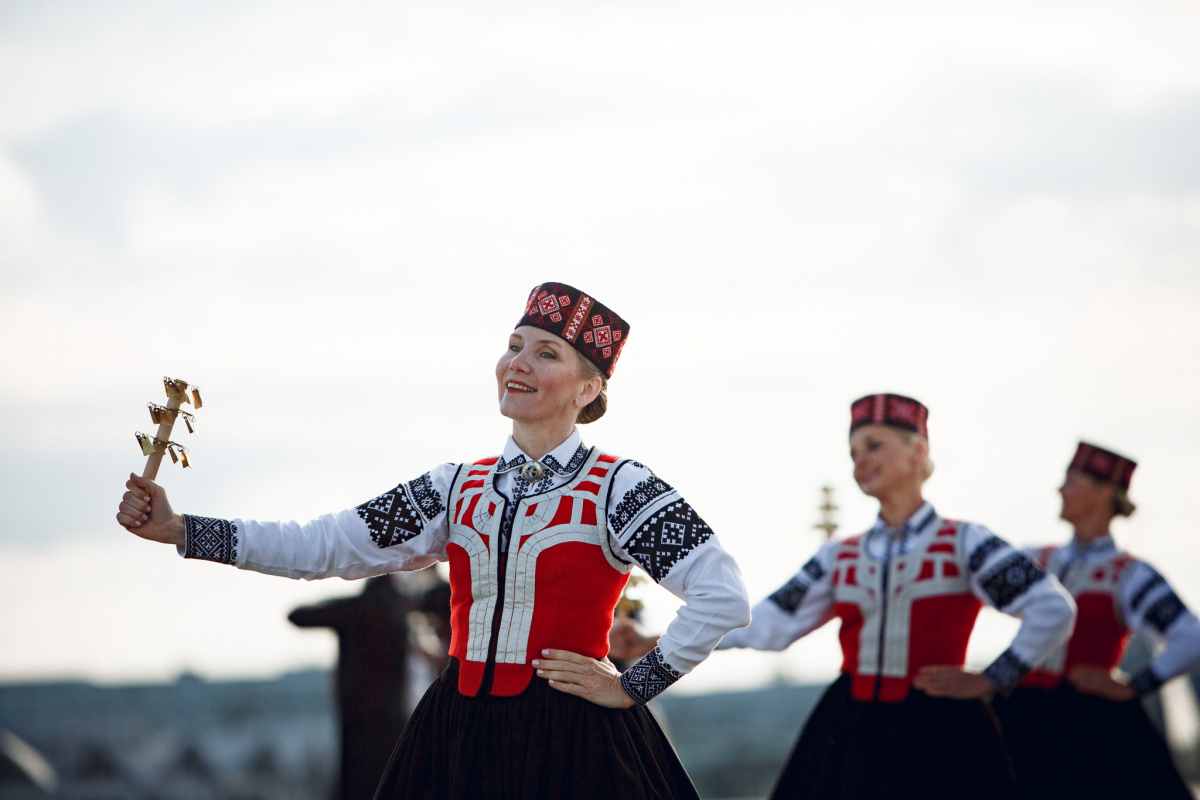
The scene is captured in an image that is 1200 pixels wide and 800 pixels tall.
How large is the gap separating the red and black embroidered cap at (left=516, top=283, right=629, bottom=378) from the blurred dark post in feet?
7.60

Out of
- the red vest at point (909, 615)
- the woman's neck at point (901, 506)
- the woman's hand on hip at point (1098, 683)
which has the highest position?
the woman's neck at point (901, 506)

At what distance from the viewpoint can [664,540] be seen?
4043 mm

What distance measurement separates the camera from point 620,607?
5031 mm

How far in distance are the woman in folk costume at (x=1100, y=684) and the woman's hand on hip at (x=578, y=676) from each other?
11.5ft

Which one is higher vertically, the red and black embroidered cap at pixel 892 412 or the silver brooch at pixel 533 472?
the red and black embroidered cap at pixel 892 412

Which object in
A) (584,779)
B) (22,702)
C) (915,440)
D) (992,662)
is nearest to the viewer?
(584,779)

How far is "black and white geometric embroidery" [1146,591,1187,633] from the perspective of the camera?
266 inches

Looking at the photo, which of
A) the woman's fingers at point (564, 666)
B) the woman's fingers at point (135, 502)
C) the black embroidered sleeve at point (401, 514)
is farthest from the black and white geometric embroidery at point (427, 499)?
the woman's fingers at point (135, 502)

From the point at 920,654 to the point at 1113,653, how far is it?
220 centimetres

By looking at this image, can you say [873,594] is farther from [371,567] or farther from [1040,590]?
[371,567]

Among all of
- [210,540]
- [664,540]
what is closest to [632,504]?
[664,540]

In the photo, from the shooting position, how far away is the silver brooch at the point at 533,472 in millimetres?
4211

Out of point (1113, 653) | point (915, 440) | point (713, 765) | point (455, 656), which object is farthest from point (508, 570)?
point (713, 765)

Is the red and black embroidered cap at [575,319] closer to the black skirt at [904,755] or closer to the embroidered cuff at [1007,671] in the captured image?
the black skirt at [904,755]
